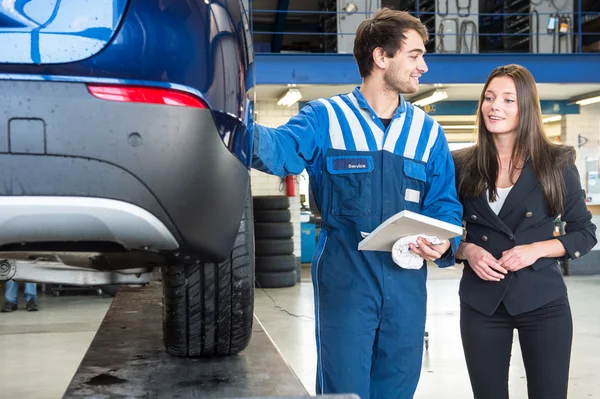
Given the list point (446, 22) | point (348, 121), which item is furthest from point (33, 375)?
point (446, 22)

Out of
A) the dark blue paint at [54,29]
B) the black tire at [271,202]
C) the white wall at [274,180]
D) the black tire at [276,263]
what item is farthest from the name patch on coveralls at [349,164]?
the white wall at [274,180]

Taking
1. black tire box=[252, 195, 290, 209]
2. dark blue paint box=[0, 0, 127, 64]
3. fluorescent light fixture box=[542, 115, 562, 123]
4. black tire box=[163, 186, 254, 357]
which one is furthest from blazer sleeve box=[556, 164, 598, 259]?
fluorescent light fixture box=[542, 115, 562, 123]

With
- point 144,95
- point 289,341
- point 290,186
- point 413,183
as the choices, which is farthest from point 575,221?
point 290,186

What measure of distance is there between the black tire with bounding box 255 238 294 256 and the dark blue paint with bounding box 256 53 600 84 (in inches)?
80.8

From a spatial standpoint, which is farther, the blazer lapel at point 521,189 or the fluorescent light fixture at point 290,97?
the fluorescent light fixture at point 290,97

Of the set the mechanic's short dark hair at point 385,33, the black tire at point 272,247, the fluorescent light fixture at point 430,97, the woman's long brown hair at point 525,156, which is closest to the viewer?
the mechanic's short dark hair at point 385,33

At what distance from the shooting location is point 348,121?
8.41 ft

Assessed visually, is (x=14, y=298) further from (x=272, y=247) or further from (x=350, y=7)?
(x=350, y=7)

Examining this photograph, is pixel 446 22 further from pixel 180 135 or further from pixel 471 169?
pixel 180 135

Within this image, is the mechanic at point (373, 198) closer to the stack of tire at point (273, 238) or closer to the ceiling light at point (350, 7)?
the stack of tire at point (273, 238)

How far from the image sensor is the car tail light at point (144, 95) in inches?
54.8

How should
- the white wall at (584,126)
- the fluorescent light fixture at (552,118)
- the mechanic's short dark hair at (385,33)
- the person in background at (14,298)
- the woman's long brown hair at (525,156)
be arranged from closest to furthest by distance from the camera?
the mechanic's short dark hair at (385,33), the woman's long brown hair at (525,156), the person in background at (14,298), the white wall at (584,126), the fluorescent light fixture at (552,118)

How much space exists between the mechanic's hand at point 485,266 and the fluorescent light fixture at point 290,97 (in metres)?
7.40

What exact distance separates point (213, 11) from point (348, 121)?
1104mm
